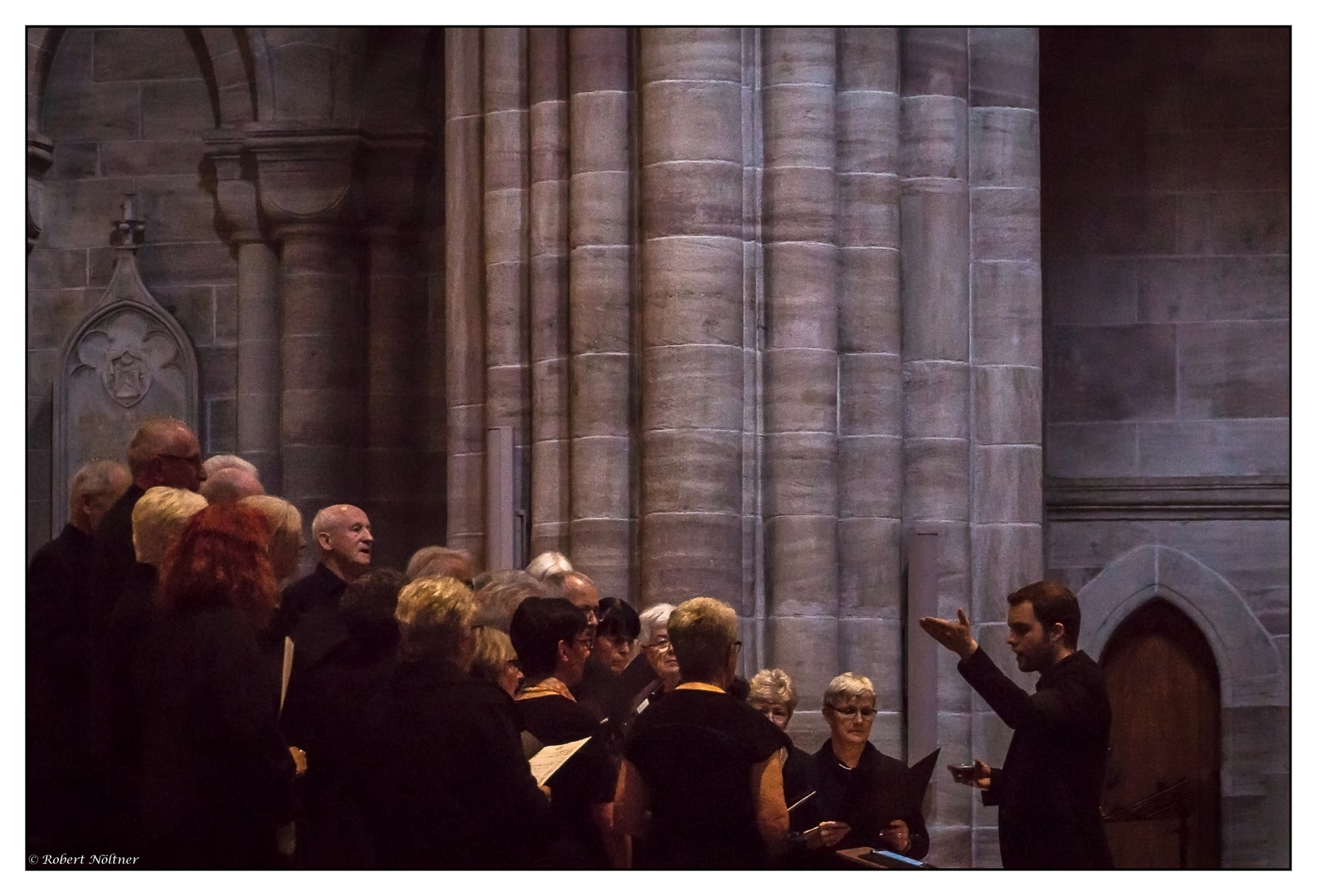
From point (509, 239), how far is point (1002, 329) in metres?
2.42

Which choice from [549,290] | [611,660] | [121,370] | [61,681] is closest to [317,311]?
[121,370]

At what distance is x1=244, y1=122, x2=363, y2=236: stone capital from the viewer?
14180 mm

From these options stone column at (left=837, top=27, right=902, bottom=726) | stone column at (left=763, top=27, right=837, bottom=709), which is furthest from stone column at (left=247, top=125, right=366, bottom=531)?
stone column at (left=837, top=27, right=902, bottom=726)

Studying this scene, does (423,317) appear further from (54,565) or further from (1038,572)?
(54,565)

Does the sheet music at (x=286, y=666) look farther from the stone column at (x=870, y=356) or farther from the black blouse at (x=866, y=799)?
the stone column at (x=870, y=356)

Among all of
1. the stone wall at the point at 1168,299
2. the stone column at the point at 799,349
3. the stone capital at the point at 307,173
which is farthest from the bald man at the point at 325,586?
the stone wall at the point at 1168,299

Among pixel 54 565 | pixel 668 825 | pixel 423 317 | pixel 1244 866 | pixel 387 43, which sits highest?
pixel 387 43

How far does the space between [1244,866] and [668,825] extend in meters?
7.03

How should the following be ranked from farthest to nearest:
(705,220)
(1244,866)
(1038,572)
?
1. (1244,866)
2. (1038,572)
3. (705,220)

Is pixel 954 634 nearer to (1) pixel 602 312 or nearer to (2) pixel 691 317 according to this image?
(2) pixel 691 317

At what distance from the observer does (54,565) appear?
7660 millimetres

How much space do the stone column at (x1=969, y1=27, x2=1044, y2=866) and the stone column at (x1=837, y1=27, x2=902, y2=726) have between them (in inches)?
24.0

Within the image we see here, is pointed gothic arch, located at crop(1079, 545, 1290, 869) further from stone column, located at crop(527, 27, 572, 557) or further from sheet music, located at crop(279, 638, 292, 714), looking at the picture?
sheet music, located at crop(279, 638, 292, 714)

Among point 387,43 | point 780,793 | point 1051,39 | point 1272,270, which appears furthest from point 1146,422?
point 780,793
